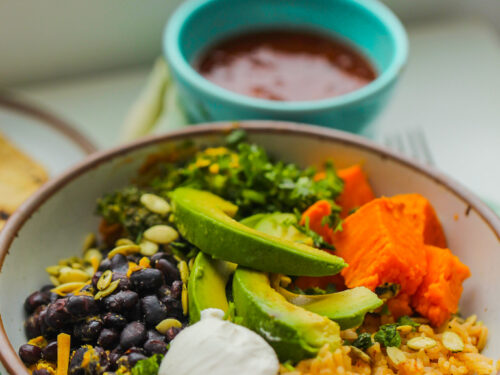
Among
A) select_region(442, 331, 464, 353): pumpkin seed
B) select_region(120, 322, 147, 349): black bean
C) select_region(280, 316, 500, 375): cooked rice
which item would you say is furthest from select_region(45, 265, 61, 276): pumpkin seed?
select_region(442, 331, 464, 353): pumpkin seed

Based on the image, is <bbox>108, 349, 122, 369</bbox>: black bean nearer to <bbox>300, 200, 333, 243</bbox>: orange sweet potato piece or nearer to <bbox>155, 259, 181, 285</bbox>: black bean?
<bbox>155, 259, 181, 285</bbox>: black bean

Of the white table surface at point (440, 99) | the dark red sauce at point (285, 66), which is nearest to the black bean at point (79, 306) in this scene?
the dark red sauce at point (285, 66)

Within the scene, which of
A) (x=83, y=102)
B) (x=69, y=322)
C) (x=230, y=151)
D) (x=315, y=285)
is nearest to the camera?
(x=69, y=322)

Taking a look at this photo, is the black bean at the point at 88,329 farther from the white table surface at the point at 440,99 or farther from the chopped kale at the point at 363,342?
the white table surface at the point at 440,99

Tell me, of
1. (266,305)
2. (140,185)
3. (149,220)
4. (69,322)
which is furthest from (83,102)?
(266,305)

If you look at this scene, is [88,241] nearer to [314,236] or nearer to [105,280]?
[105,280]

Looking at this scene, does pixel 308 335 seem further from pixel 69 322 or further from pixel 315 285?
pixel 69 322

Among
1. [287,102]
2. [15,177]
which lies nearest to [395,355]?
[287,102]
